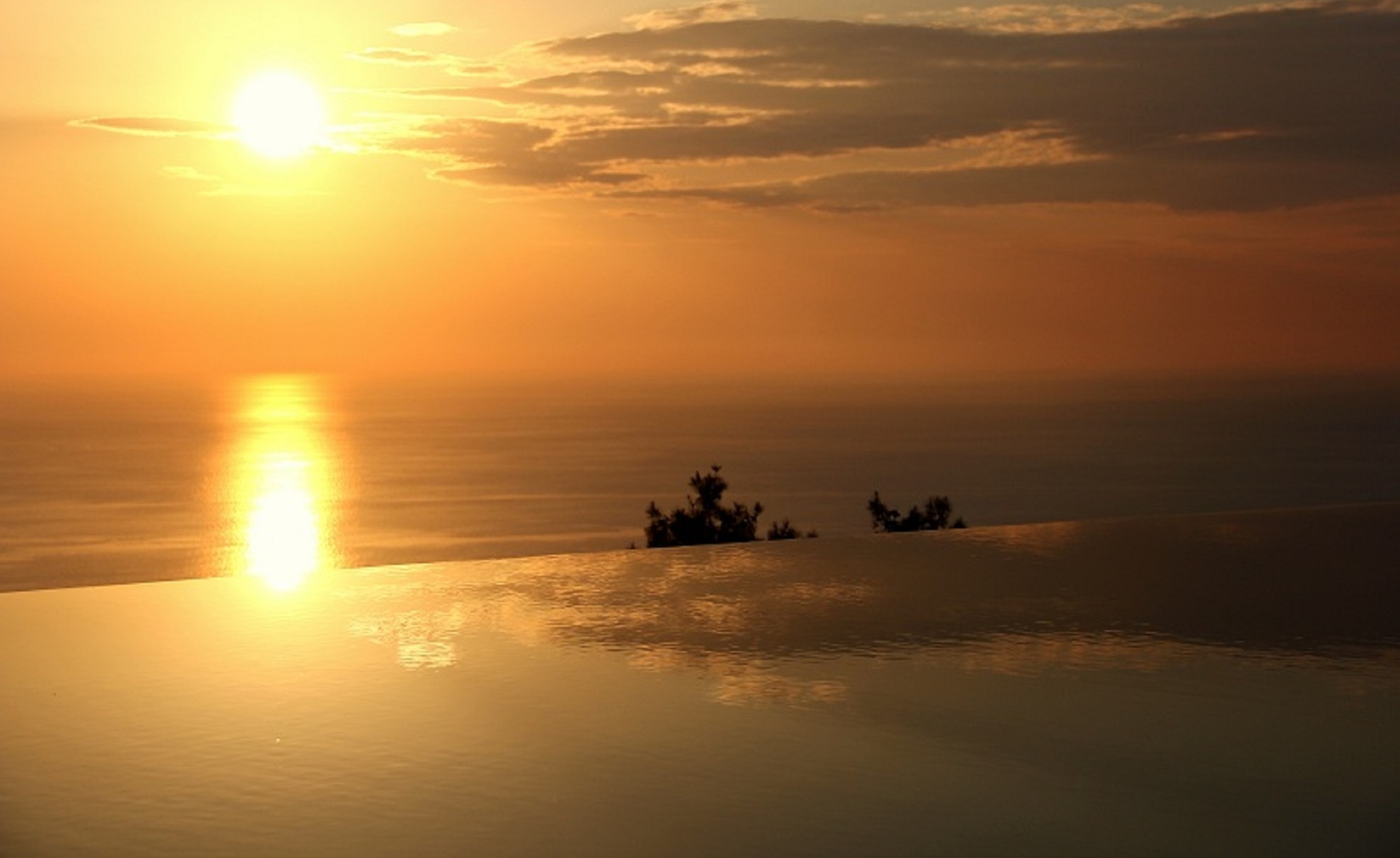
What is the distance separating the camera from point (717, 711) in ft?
17.2

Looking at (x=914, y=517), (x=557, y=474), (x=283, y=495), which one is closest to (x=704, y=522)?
(x=914, y=517)

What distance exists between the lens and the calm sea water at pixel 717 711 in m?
4.10

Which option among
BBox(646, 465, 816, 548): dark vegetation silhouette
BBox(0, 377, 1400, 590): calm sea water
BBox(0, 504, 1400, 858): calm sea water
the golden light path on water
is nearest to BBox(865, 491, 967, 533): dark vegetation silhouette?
BBox(646, 465, 816, 548): dark vegetation silhouette

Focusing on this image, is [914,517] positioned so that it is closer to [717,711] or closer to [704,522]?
[704,522]

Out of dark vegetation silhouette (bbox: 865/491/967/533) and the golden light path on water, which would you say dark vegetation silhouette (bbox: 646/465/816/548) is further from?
the golden light path on water

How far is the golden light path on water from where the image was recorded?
62.2 metres

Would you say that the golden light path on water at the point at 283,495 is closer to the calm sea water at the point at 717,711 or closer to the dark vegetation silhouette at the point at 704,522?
the dark vegetation silhouette at the point at 704,522

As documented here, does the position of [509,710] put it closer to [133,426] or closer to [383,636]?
[383,636]

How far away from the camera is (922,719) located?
5.14 m

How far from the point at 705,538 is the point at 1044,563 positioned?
993 cm

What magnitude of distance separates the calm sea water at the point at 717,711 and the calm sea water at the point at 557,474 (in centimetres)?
4766

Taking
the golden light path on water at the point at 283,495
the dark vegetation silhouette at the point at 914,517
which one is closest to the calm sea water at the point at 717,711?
the dark vegetation silhouette at the point at 914,517

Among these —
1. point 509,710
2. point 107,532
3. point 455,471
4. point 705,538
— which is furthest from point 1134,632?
point 455,471

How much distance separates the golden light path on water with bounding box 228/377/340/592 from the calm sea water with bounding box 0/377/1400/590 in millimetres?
261
